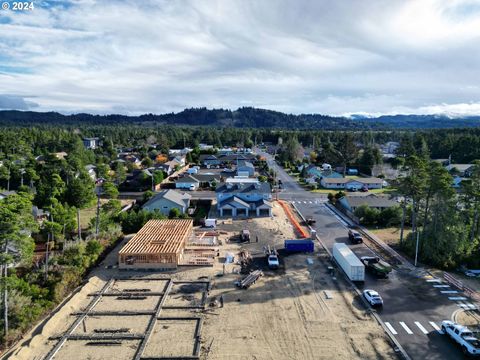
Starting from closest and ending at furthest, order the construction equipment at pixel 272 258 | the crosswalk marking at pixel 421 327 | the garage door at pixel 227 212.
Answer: the crosswalk marking at pixel 421 327 < the construction equipment at pixel 272 258 < the garage door at pixel 227 212

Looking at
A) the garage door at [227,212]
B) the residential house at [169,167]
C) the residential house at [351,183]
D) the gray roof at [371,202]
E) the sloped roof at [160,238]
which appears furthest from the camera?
the residential house at [169,167]

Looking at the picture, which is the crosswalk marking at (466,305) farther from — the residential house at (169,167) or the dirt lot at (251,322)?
the residential house at (169,167)

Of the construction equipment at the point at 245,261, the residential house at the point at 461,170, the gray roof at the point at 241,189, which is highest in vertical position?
the residential house at the point at 461,170

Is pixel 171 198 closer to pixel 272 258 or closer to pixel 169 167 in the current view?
pixel 272 258

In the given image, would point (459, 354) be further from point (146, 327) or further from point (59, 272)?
point (59, 272)

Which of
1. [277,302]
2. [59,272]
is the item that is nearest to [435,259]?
[277,302]

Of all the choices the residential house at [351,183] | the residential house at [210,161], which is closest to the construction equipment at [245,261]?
the residential house at [351,183]

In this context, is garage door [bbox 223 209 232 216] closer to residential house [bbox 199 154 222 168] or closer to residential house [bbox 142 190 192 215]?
residential house [bbox 142 190 192 215]

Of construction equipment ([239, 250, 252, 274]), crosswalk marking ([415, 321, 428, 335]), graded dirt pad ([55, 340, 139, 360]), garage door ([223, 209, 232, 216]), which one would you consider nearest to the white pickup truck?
crosswalk marking ([415, 321, 428, 335])
